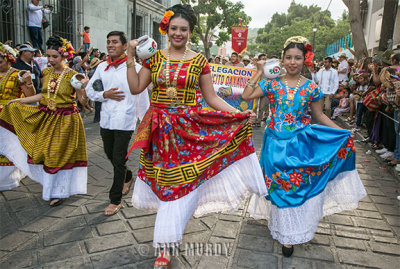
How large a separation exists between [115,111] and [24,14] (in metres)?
9.75

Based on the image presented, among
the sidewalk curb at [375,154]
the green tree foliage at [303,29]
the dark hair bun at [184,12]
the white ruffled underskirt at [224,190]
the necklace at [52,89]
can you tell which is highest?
the green tree foliage at [303,29]


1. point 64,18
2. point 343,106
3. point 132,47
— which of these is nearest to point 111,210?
point 132,47

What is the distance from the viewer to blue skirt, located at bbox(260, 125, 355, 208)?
327 centimetres

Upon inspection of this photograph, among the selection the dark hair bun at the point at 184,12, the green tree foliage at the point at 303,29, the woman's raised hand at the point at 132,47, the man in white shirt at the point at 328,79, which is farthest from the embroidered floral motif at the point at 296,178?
the green tree foliage at the point at 303,29

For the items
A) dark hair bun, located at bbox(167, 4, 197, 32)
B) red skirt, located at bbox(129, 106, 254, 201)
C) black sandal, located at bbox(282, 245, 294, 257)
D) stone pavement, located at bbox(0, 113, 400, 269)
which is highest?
dark hair bun, located at bbox(167, 4, 197, 32)

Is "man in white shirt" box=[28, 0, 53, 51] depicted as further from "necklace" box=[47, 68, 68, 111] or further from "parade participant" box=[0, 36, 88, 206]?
"necklace" box=[47, 68, 68, 111]

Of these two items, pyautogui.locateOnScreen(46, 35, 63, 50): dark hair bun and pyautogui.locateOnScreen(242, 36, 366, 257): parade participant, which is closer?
pyautogui.locateOnScreen(242, 36, 366, 257): parade participant

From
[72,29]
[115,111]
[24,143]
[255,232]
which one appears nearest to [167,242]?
[255,232]

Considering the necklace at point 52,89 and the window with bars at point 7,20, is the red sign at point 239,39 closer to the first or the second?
the window with bars at point 7,20

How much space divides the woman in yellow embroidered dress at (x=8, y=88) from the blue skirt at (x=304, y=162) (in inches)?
130

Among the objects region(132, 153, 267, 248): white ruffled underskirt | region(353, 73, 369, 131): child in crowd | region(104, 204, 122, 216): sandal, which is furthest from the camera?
region(353, 73, 369, 131): child in crowd

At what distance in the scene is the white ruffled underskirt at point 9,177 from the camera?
15.2 ft

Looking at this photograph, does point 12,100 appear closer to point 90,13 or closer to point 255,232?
point 255,232

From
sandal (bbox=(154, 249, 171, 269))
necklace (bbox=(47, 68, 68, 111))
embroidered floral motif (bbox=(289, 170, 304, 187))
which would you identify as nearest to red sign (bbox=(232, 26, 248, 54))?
necklace (bbox=(47, 68, 68, 111))
